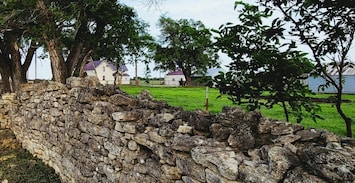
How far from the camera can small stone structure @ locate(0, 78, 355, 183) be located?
2.28 m

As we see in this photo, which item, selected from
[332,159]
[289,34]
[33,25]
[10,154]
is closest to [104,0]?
[33,25]

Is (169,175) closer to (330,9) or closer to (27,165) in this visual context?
(330,9)

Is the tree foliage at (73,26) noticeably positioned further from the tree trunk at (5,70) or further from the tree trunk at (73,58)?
the tree trunk at (5,70)

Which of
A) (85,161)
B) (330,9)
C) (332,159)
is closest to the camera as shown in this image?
(332,159)

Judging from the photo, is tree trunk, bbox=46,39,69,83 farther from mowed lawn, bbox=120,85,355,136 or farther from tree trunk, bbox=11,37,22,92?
tree trunk, bbox=11,37,22,92

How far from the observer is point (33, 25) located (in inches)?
392

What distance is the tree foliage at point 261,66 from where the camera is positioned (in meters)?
3.25

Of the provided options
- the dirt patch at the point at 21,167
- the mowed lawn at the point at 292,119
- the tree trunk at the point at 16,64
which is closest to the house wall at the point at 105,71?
the mowed lawn at the point at 292,119

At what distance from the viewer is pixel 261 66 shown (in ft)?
11.1

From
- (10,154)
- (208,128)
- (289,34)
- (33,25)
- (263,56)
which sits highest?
(33,25)

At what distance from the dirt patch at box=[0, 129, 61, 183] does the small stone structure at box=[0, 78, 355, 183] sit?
23 cm

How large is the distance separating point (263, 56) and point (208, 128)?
87cm

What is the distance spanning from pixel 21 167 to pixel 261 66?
581 centimetres

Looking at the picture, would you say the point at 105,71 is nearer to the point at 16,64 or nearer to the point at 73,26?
the point at 16,64
